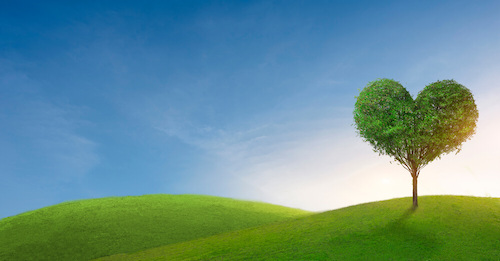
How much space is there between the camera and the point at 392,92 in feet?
128

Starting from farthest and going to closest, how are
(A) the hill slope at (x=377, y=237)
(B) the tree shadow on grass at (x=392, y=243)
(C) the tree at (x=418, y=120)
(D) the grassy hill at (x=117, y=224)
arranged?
(D) the grassy hill at (x=117, y=224) < (C) the tree at (x=418, y=120) < (A) the hill slope at (x=377, y=237) < (B) the tree shadow on grass at (x=392, y=243)

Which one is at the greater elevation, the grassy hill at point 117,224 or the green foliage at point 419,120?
the green foliage at point 419,120

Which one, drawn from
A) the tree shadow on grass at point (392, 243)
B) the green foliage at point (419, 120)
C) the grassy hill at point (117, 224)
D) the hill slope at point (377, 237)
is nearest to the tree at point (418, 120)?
the green foliage at point (419, 120)

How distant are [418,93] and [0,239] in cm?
5770

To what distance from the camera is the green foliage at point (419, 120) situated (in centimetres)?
3694

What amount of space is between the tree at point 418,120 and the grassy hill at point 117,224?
23.7 meters

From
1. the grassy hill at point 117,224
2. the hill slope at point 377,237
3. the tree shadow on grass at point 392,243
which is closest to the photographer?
the tree shadow on grass at point 392,243

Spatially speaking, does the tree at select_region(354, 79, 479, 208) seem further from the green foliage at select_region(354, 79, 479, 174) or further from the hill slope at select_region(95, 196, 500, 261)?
the hill slope at select_region(95, 196, 500, 261)

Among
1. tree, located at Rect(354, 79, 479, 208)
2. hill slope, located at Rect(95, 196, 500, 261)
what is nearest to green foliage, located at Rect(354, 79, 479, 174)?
tree, located at Rect(354, 79, 479, 208)

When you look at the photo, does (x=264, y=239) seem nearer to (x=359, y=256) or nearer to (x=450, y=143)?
(x=359, y=256)

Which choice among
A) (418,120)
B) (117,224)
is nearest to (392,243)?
(418,120)

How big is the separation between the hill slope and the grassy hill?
5.43m

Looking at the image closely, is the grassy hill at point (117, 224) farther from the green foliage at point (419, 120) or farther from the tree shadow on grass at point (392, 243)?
the green foliage at point (419, 120)

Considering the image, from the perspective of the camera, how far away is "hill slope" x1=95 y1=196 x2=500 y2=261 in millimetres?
29688
